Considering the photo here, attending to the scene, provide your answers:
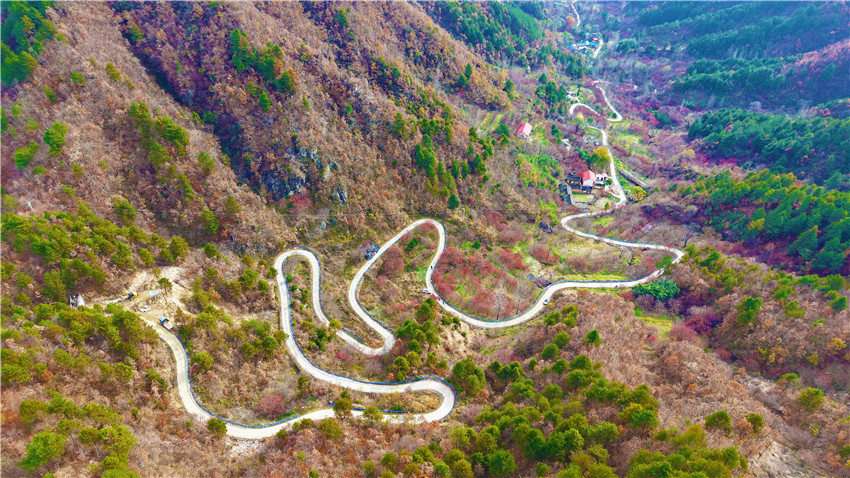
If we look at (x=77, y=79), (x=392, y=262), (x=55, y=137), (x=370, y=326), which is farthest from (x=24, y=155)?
(x=392, y=262)

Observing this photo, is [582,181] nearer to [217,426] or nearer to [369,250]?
[369,250]

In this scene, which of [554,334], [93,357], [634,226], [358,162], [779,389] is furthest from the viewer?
[634,226]

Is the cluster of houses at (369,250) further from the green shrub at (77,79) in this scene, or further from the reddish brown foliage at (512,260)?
the green shrub at (77,79)

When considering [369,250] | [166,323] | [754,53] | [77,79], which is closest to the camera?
[166,323]

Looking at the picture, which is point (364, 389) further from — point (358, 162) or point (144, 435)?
point (358, 162)

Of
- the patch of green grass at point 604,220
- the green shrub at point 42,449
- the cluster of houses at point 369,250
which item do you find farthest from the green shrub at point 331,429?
the patch of green grass at point 604,220

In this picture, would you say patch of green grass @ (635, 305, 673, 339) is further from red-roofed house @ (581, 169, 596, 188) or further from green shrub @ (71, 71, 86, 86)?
green shrub @ (71, 71, 86, 86)

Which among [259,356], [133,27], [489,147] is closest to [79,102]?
[133,27]
